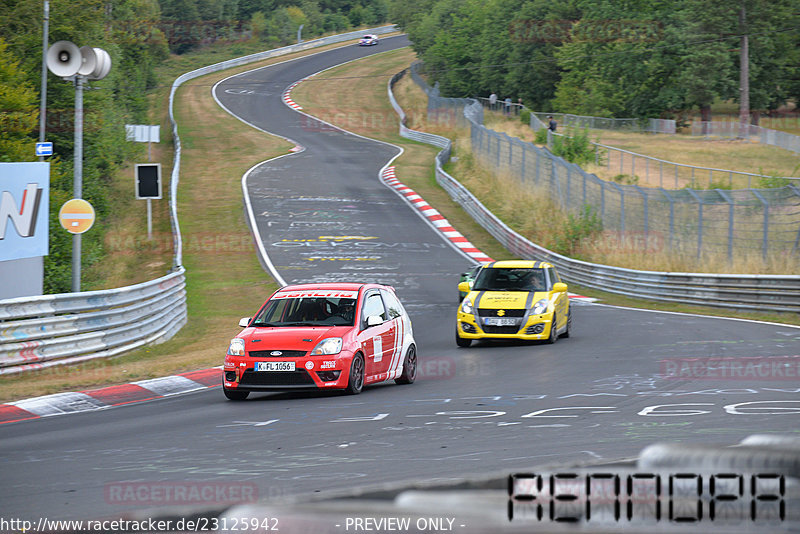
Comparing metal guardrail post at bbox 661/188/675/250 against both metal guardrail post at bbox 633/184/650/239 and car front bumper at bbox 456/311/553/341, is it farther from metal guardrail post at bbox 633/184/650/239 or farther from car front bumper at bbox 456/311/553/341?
car front bumper at bbox 456/311/553/341

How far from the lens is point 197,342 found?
65.7 ft

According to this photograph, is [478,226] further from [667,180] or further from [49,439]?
[49,439]

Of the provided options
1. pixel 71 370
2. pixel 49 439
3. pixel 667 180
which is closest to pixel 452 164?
pixel 667 180

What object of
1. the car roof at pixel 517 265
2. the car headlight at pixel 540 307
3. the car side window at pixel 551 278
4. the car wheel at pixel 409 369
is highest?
the car roof at pixel 517 265

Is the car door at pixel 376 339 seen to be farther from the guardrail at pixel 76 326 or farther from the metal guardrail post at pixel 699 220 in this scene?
the metal guardrail post at pixel 699 220

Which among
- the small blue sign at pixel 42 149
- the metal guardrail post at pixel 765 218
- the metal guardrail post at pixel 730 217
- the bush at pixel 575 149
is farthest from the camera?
the bush at pixel 575 149

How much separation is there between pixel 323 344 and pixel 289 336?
0.51 m

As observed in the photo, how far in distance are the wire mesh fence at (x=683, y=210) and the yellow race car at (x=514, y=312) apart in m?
8.32

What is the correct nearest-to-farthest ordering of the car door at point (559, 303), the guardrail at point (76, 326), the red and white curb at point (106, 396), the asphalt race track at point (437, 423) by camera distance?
the asphalt race track at point (437, 423), the red and white curb at point (106, 396), the guardrail at point (76, 326), the car door at point (559, 303)

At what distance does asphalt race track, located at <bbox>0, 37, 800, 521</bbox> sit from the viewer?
23.5 feet

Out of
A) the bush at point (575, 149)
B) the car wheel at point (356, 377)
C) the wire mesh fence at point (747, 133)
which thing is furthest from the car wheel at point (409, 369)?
the wire mesh fence at point (747, 133)

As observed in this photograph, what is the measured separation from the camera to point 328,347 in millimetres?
12320

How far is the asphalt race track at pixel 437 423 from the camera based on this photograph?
7152 mm

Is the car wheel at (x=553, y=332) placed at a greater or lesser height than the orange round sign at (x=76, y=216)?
lesser
